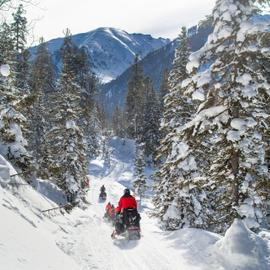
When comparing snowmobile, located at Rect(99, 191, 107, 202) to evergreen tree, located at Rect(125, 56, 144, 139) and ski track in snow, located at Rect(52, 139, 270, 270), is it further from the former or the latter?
evergreen tree, located at Rect(125, 56, 144, 139)

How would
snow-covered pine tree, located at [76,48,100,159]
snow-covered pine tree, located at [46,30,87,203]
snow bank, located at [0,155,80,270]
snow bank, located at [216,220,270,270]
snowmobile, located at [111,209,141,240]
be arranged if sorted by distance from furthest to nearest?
snow-covered pine tree, located at [76,48,100,159] < snow-covered pine tree, located at [46,30,87,203] < snowmobile, located at [111,209,141,240] < snow bank, located at [216,220,270,270] < snow bank, located at [0,155,80,270]

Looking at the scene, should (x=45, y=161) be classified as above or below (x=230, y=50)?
below

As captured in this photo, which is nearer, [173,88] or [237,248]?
[237,248]

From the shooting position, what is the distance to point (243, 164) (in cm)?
1420

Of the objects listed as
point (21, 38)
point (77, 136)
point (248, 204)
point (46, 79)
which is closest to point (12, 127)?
point (248, 204)

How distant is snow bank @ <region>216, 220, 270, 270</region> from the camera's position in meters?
11.3

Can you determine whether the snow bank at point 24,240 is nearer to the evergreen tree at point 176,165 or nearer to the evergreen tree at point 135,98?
the evergreen tree at point 176,165

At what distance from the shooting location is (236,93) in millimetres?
13562

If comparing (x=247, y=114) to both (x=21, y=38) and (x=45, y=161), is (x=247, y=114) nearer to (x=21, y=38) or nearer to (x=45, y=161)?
(x=45, y=161)

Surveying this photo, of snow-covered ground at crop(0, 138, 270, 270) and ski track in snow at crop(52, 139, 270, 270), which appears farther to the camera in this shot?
ski track in snow at crop(52, 139, 270, 270)

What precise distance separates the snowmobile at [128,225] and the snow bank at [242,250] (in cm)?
401

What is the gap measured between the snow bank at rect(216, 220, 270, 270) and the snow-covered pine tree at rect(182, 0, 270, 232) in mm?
1889

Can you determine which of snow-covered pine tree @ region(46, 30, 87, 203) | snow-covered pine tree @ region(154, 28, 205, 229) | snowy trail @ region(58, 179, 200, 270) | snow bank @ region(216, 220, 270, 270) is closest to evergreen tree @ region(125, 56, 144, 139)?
snow-covered pine tree @ region(46, 30, 87, 203)

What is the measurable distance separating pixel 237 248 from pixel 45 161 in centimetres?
2199
